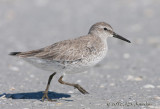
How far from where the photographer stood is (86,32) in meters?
17.1

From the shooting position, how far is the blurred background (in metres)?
10.9

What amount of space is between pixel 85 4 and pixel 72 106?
12.7m

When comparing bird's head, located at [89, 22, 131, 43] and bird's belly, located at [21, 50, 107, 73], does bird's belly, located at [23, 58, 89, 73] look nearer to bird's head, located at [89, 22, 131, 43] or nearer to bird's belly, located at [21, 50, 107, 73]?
bird's belly, located at [21, 50, 107, 73]

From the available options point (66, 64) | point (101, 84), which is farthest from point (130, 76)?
point (66, 64)

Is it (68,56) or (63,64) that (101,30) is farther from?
(63,64)

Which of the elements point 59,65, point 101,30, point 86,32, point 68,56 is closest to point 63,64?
point 59,65

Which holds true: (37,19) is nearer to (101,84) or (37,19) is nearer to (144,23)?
(144,23)

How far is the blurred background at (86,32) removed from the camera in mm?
10922

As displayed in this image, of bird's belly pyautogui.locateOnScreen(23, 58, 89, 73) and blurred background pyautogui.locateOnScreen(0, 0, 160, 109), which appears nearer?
bird's belly pyautogui.locateOnScreen(23, 58, 89, 73)

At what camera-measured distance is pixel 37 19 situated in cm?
1908

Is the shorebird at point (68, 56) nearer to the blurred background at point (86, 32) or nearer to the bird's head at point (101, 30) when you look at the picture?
the bird's head at point (101, 30)

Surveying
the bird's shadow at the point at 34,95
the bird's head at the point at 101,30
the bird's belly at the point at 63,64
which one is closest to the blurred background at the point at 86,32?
the bird's shadow at the point at 34,95

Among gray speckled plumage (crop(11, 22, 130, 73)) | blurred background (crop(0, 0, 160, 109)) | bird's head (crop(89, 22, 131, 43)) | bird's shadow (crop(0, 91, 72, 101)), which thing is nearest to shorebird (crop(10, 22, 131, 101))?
gray speckled plumage (crop(11, 22, 130, 73))

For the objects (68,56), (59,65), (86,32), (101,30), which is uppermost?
(86,32)
